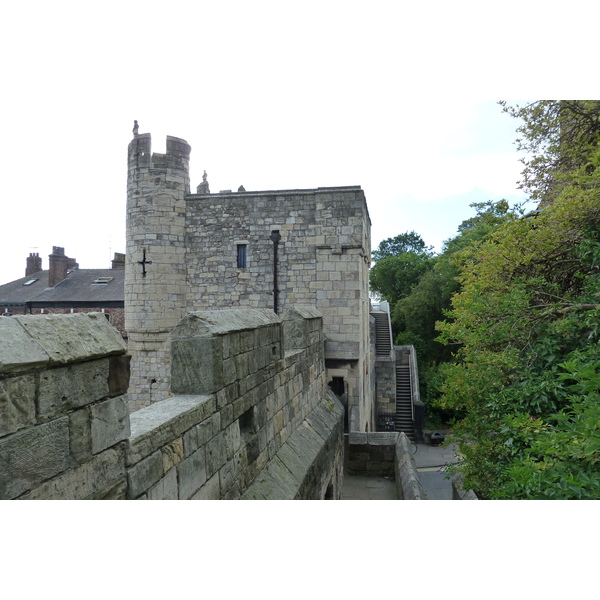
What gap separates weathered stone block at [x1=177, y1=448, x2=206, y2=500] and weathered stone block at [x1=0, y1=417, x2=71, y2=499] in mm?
1051

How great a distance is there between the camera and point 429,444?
18.5 meters

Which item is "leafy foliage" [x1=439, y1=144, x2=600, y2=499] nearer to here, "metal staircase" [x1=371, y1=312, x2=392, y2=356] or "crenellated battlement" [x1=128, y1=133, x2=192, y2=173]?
"crenellated battlement" [x1=128, y1=133, x2=192, y2=173]

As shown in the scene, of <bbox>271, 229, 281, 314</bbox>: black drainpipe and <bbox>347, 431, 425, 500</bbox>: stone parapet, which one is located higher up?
<bbox>271, 229, 281, 314</bbox>: black drainpipe

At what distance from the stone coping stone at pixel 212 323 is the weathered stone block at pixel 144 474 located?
3.41 feet

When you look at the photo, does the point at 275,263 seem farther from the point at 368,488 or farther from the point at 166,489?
the point at 166,489

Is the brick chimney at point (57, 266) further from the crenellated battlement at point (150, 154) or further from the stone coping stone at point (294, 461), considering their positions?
the stone coping stone at point (294, 461)

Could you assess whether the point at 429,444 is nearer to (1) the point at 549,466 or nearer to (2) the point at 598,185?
(2) the point at 598,185

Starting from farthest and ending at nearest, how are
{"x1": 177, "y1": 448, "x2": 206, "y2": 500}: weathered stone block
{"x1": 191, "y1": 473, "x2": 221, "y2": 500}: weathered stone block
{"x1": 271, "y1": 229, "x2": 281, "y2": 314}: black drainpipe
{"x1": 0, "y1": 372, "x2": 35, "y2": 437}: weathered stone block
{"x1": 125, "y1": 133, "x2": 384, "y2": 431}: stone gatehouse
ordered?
{"x1": 271, "y1": 229, "x2": 281, "y2": 314}: black drainpipe < {"x1": 125, "y1": 133, "x2": 384, "y2": 431}: stone gatehouse < {"x1": 191, "y1": 473, "x2": 221, "y2": 500}: weathered stone block < {"x1": 177, "y1": 448, "x2": 206, "y2": 500}: weathered stone block < {"x1": 0, "y1": 372, "x2": 35, "y2": 437}: weathered stone block

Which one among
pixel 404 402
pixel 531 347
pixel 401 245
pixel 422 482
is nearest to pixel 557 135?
pixel 531 347

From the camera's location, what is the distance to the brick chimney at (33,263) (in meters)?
27.3

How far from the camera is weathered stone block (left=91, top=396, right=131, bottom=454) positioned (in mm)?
2115

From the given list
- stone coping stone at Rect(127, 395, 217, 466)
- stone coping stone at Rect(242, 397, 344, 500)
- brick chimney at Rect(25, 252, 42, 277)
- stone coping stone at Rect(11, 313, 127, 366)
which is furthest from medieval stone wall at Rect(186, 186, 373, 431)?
brick chimney at Rect(25, 252, 42, 277)

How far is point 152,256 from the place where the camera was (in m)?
10.2

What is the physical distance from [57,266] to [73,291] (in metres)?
2.68
